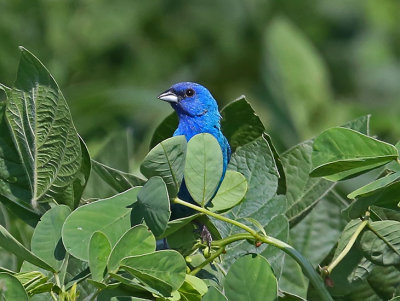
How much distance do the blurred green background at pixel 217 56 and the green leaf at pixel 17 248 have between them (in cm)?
195

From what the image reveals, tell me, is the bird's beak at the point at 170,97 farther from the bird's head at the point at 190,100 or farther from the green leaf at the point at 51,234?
the green leaf at the point at 51,234

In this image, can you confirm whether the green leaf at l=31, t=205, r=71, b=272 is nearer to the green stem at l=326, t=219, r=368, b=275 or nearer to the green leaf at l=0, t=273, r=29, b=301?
the green leaf at l=0, t=273, r=29, b=301

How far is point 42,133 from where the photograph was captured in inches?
58.9

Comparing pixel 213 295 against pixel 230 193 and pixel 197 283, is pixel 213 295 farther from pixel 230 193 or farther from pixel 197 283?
pixel 230 193

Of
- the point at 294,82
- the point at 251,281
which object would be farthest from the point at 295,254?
the point at 294,82


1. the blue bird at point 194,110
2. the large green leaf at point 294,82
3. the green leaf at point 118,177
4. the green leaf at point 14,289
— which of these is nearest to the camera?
the green leaf at point 14,289

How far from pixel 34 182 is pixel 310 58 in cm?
307

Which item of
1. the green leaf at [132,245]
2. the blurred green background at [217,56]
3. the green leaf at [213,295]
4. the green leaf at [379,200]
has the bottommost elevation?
the blurred green background at [217,56]

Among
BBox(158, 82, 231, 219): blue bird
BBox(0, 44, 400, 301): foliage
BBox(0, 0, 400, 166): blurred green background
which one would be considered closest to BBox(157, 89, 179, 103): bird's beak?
BBox(158, 82, 231, 219): blue bird

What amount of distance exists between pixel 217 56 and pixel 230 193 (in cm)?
384

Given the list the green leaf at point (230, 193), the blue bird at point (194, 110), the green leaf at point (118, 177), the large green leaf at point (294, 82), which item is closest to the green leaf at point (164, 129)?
the green leaf at point (118, 177)

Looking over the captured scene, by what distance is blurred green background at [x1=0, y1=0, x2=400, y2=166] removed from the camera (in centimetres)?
394

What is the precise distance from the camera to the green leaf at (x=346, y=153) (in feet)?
4.70

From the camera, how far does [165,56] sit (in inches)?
204
